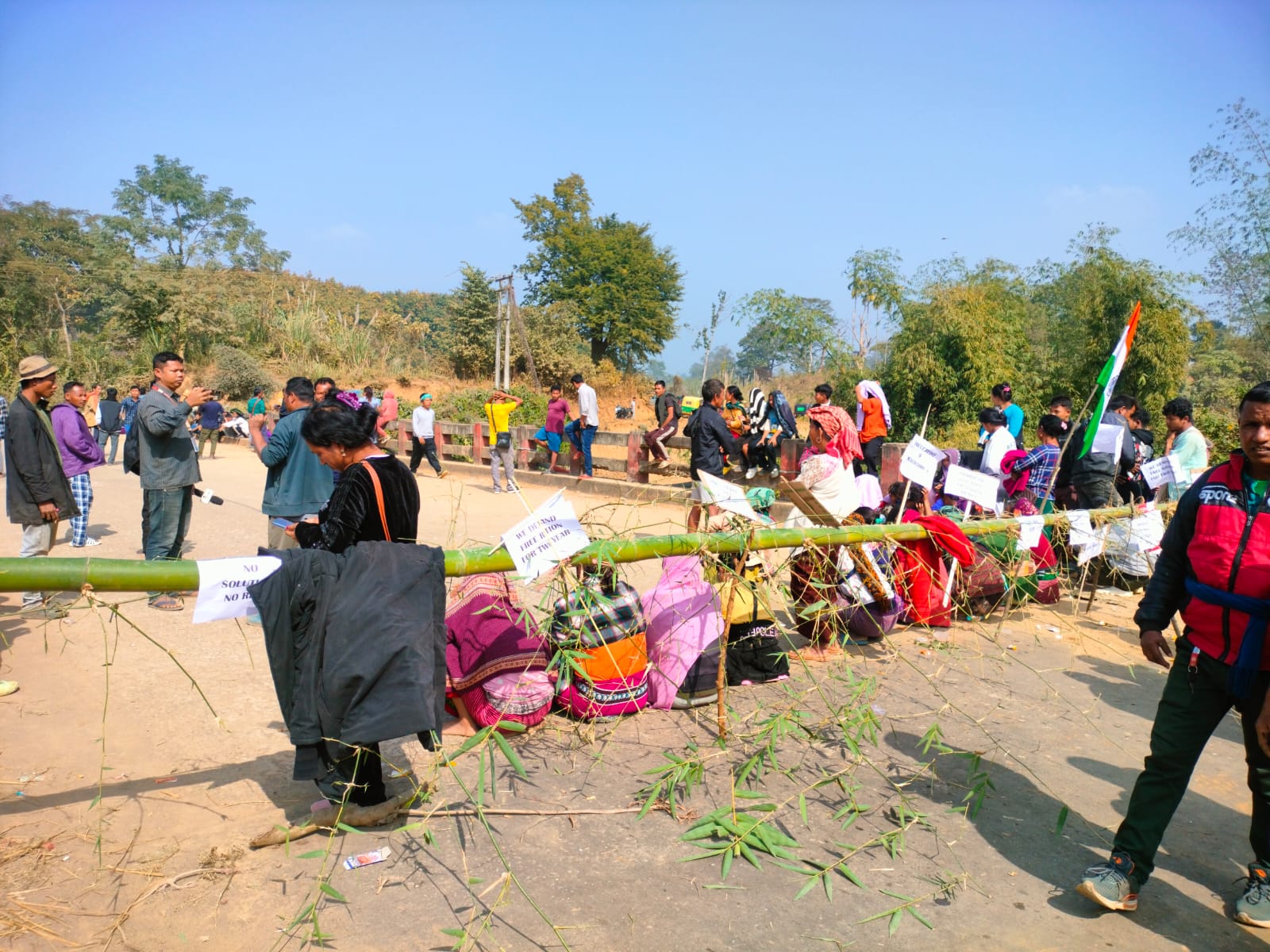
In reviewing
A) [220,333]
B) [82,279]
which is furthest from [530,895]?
[82,279]

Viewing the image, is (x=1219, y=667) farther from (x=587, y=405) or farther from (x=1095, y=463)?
(x=587, y=405)

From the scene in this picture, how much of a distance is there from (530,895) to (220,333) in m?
32.2

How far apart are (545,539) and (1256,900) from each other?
2879mm

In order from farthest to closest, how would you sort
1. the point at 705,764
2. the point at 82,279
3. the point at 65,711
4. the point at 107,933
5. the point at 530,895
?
the point at 82,279
the point at 65,711
the point at 705,764
the point at 530,895
the point at 107,933

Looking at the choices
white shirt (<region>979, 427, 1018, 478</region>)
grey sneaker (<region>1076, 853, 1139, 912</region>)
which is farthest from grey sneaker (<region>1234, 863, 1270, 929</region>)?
white shirt (<region>979, 427, 1018, 478</region>)

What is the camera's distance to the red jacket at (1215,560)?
2.72 metres

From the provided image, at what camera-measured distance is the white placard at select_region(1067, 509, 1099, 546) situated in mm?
5660

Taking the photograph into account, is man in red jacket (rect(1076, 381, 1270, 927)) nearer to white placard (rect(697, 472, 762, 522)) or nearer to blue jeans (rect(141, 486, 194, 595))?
white placard (rect(697, 472, 762, 522))

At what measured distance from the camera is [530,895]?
278cm

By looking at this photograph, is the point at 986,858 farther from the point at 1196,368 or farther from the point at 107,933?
the point at 1196,368

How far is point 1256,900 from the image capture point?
9.23ft

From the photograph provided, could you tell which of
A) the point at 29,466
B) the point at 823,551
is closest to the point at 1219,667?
the point at 823,551

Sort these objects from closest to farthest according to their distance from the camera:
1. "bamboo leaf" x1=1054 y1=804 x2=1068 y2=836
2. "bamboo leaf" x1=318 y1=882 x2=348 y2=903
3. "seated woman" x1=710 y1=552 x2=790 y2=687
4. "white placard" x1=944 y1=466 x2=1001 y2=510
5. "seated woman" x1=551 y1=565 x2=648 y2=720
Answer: "bamboo leaf" x1=318 y1=882 x2=348 y2=903 → "bamboo leaf" x1=1054 y1=804 x2=1068 y2=836 → "seated woman" x1=551 y1=565 x2=648 y2=720 → "seated woman" x1=710 y1=552 x2=790 y2=687 → "white placard" x1=944 y1=466 x2=1001 y2=510

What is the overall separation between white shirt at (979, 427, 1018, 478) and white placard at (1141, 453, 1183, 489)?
42.9 inches
